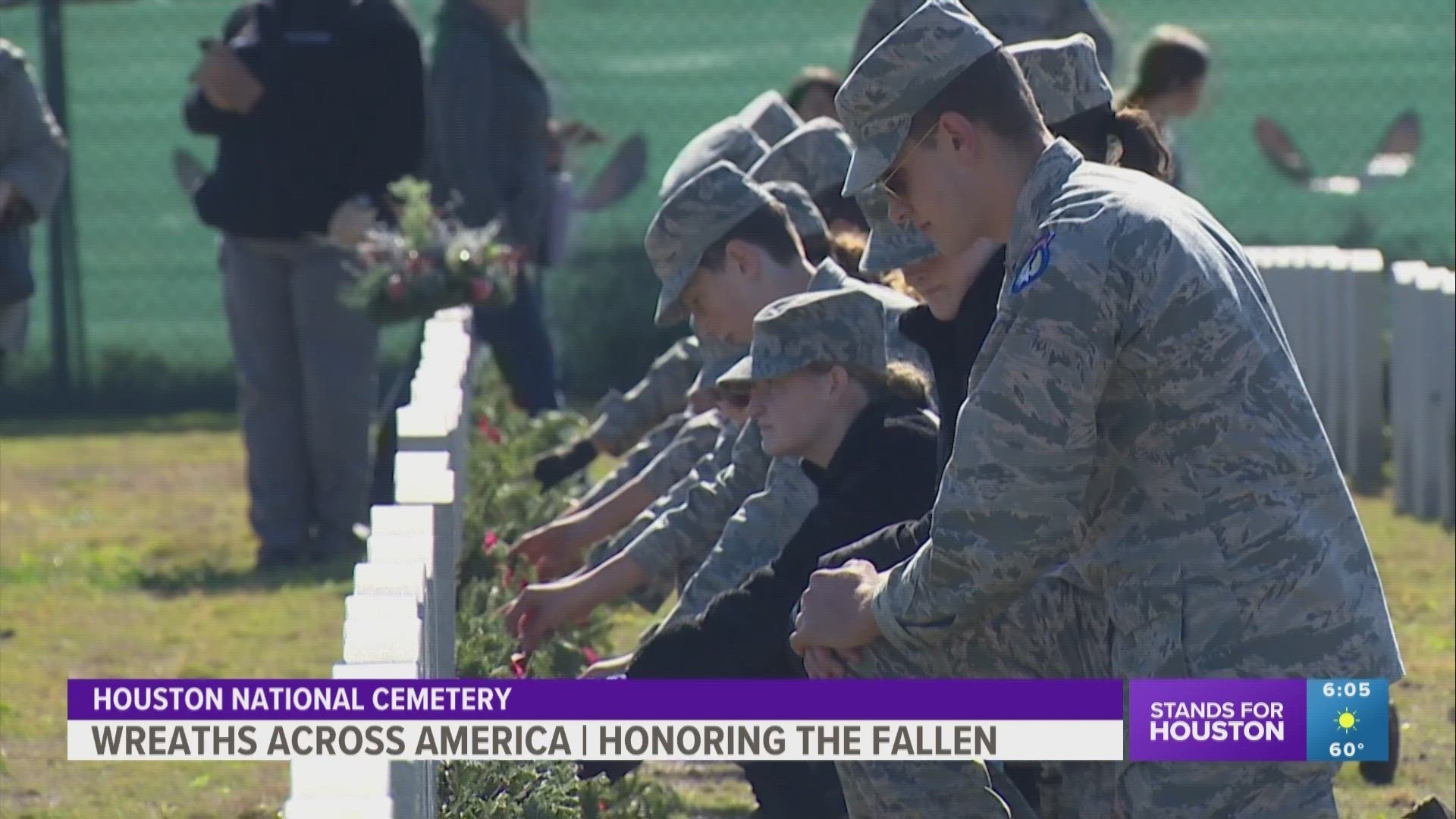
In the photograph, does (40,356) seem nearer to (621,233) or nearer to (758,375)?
(621,233)

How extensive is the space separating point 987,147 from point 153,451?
35.8 ft

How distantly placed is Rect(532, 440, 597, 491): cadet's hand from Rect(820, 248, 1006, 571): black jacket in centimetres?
363

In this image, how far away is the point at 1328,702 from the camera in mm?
3658

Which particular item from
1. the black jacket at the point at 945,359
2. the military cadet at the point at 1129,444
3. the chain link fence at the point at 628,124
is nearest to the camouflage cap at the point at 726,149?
the black jacket at the point at 945,359

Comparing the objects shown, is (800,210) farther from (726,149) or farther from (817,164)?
(726,149)

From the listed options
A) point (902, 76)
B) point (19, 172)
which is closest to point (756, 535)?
point (902, 76)

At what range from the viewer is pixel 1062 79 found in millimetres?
5059

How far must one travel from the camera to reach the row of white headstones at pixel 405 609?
3.24 metres

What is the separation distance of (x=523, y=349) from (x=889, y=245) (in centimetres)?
665

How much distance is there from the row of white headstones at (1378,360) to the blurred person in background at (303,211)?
354 centimetres

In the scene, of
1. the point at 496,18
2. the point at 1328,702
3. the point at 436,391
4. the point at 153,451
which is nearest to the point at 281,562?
the point at 496,18

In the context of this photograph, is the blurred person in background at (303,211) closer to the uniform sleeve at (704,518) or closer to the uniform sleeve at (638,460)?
the uniform sleeve at (638,460)

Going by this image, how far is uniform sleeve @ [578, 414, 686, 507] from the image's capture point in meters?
7.59

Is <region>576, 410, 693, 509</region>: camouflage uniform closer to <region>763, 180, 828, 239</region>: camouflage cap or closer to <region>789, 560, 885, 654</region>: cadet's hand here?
<region>763, 180, 828, 239</region>: camouflage cap
